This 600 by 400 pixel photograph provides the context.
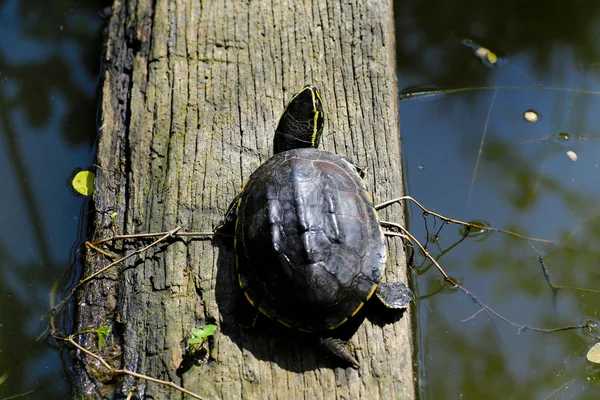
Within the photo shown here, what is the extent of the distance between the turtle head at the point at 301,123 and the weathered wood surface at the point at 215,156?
0.27 ft

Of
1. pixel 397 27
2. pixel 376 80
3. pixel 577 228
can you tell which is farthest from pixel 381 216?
pixel 397 27

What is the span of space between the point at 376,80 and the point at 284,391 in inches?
61.2

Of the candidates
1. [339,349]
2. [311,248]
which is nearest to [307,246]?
[311,248]

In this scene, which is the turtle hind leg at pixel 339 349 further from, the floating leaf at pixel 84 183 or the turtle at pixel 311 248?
the floating leaf at pixel 84 183

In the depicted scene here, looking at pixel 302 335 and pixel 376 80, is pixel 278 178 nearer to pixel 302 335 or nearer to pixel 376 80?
pixel 302 335

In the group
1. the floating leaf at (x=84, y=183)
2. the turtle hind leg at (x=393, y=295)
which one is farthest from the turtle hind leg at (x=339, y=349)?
the floating leaf at (x=84, y=183)

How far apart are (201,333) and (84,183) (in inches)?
55.6

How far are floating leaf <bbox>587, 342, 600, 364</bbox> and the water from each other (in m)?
2.36

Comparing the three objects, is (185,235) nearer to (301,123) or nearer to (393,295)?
(301,123)

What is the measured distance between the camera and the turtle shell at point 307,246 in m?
1.96

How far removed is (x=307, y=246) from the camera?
195 centimetres

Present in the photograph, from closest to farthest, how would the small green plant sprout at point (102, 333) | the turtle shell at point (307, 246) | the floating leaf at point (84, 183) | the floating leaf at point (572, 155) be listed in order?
1. the turtle shell at point (307, 246)
2. the small green plant sprout at point (102, 333)
3. the floating leaf at point (84, 183)
4. the floating leaf at point (572, 155)

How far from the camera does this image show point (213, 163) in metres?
2.49

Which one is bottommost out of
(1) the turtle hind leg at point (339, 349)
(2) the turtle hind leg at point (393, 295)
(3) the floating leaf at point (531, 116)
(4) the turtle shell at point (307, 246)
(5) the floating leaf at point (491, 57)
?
(1) the turtle hind leg at point (339, 349)
